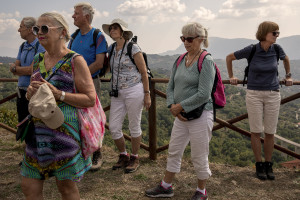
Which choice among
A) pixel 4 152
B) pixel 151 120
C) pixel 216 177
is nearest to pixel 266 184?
pixel 216 177

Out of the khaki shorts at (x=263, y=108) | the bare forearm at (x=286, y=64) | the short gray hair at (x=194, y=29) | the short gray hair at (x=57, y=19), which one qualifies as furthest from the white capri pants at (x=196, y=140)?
the bare forearm at (x=286, y=64)

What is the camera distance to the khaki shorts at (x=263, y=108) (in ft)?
9.92

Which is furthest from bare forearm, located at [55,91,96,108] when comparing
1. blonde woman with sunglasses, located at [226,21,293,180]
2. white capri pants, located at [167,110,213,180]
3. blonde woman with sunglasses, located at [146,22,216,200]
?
blonde woman with sunglasses, located at [226,21,293,180]

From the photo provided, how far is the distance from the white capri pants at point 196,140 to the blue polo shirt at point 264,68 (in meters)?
0.99

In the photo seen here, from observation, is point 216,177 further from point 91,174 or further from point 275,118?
point 91,174

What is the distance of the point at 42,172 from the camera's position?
5.32 ft

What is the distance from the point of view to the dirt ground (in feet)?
9.36

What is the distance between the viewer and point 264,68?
2.97 meters

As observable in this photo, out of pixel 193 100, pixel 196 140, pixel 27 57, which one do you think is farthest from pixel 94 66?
pixel 196 140

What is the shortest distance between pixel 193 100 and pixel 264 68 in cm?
123

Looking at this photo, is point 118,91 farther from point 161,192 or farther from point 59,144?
point 59,144

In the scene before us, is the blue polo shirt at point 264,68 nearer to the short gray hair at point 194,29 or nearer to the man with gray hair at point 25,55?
the short gray hair at point 194,29

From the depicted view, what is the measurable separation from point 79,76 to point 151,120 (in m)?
2.17

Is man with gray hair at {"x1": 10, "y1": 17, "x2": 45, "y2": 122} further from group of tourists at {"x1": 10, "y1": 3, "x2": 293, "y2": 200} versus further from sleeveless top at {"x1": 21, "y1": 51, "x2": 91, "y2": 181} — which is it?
sleeveless top at {"x1": 21, "y1": 51, "x2": 91, "y2": 181}
